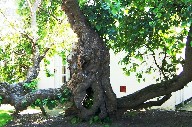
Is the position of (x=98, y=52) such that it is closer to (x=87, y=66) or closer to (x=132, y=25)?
(x=87, y=66)

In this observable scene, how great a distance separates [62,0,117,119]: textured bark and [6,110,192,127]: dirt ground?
51 cm

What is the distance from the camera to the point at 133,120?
31.7 feet

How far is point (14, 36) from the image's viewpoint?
10758mm

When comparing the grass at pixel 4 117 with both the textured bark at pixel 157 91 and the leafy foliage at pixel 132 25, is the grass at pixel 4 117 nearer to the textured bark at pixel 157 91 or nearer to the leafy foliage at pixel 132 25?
the textured bark at pixel 157 91

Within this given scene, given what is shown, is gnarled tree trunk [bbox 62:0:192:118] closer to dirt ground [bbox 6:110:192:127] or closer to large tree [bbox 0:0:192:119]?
large tree [bbox 0:0:192:119]

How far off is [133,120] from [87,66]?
2.03 meters

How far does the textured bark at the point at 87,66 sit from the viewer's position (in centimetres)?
886

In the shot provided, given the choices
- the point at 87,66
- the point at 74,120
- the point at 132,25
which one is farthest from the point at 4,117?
the point at 132,25

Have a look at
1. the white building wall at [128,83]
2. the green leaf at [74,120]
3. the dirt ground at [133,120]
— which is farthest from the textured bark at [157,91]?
the white building wall at [128,83]

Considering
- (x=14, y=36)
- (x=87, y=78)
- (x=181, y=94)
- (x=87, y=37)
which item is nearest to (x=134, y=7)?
(x=87, y=37)

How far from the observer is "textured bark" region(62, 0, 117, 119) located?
8859 millimetres

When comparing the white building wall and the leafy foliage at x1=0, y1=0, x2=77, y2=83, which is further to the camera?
the white building wall

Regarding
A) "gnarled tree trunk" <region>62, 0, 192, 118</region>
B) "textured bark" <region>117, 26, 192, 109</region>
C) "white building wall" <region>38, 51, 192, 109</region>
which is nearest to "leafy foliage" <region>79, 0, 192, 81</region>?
"gnarled tree trunk" <region>62, 0, 192, 118</region>

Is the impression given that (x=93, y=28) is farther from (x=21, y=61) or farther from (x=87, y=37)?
(x=21, y=61)
